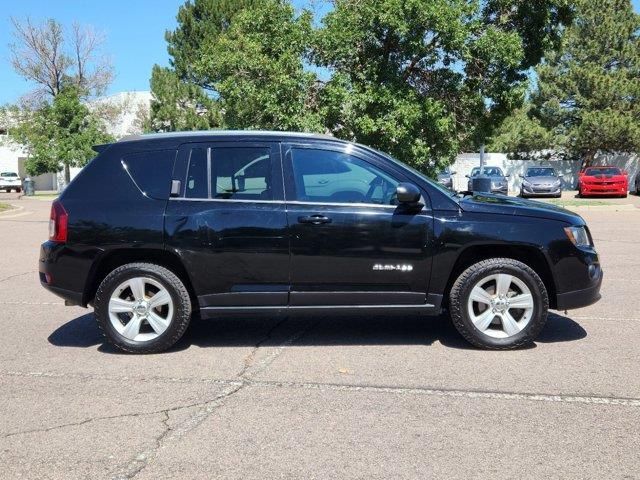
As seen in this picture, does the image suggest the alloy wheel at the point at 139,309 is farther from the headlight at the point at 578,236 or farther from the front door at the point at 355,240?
the headlight at the point at 578,236

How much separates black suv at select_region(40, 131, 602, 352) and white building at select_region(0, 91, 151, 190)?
42.8 metres

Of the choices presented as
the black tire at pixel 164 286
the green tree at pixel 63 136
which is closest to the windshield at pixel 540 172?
the green tree at pixel 63 136

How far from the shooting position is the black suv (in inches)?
226

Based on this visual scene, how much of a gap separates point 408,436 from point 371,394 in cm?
76

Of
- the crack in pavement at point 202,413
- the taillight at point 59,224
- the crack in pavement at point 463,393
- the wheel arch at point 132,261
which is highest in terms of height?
the taillight at point 59,224

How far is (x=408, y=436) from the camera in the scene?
4074 millimetres

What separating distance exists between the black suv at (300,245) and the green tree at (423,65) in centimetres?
1198

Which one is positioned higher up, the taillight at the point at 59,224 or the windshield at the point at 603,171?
Answer: the windshield at the point at 603,171

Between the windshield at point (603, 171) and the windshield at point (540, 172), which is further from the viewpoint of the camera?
the windshield at point (540, 172)

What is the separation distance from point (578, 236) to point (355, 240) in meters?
1.96

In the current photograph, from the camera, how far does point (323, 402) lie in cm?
466

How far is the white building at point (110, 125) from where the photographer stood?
51781 millimetres

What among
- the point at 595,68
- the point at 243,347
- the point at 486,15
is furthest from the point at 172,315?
the point at 595,68

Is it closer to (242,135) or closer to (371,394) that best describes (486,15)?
(242,135)
